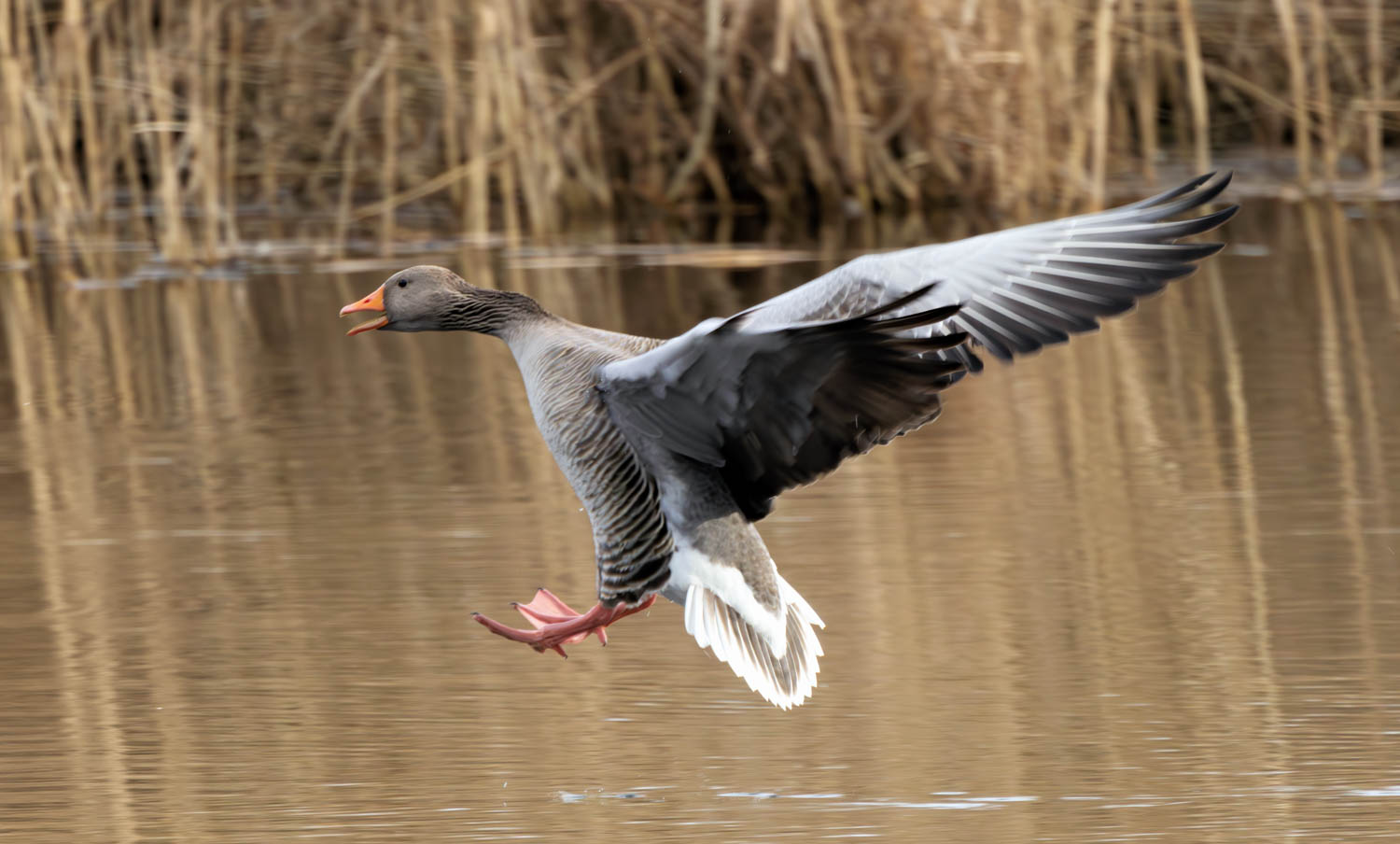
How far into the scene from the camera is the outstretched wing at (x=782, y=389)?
400cm

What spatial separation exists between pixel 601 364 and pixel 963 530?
5.17ft

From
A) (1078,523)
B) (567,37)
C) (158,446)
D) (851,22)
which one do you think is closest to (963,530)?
(1078,523)

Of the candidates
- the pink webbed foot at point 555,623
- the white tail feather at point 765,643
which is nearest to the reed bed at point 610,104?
the pink webbed foot at point 555,623

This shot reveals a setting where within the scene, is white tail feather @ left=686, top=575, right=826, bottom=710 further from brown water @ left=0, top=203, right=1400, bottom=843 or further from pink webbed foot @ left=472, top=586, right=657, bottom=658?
pink webbed foot @ left=472, top=586, right=657, bottom=658

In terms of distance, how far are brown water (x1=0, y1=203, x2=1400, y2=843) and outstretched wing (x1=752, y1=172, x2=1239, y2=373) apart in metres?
0.76

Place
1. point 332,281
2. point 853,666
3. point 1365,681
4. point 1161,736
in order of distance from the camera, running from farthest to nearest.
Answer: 1. point 332,281
2. point 853,666
3. point 1365,681
4. point 1161,736

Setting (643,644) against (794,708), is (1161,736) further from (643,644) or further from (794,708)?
(643,644)

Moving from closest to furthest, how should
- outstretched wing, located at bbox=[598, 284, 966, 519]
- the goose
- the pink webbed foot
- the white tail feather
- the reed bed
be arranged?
outstretched wing, located at bbox=[598, 284, 966, 519] → the goose → the white tail feather → the pink webbed foot → the reed bed

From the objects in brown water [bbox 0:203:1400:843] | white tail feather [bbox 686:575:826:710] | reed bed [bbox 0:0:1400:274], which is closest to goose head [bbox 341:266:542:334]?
brown water [bbox 0:203:1400:843]

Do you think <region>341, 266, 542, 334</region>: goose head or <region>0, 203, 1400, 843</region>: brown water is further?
<region>341, 266, 542, 334</region>: goose head

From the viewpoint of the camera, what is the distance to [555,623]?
16.1 ft

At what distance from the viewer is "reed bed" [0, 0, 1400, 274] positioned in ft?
38.9

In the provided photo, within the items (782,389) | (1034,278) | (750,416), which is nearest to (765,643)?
(750,416)

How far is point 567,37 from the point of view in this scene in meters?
13.1
